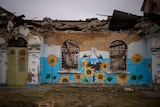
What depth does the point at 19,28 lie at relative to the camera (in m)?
11.2

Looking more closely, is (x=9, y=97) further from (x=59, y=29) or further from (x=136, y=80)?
(x=136, y=80)

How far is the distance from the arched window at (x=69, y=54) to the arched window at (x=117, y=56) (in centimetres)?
249

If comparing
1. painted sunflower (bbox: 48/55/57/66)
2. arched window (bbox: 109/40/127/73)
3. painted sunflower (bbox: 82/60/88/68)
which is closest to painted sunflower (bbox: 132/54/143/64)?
arched window (bbox: 109/40/127/73)

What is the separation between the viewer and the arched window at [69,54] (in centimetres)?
1228

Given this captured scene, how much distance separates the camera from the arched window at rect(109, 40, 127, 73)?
1222 cm

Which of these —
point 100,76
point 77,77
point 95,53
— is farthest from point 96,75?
point 95,53

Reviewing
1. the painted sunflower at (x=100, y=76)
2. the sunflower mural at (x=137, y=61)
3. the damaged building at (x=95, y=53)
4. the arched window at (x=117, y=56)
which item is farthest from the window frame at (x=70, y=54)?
the sunflower mural at (x=137, y=61)

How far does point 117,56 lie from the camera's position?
40.1 ft

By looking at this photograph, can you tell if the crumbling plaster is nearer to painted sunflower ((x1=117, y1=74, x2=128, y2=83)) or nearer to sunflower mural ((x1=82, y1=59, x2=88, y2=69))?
sunflower mural ((x1=82, y1=59, x2=88, y2=69))

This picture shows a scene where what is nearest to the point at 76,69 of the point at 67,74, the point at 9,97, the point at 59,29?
the point at 67,74

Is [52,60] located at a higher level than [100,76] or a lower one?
higher

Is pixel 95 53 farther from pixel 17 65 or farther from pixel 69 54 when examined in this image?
pixel 17 65

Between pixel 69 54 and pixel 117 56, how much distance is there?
3.41 meters

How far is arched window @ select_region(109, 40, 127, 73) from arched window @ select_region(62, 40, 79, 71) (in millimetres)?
2492
